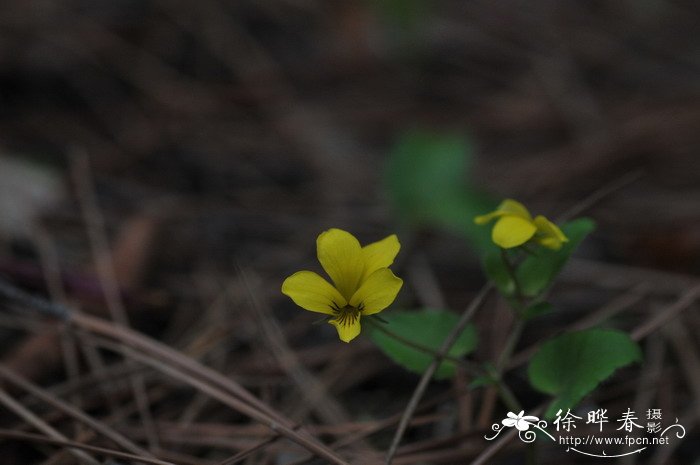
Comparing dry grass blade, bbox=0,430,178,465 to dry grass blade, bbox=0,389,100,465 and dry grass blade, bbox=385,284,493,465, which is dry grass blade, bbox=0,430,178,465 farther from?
dry grass blade, bbox=385,284,493,465

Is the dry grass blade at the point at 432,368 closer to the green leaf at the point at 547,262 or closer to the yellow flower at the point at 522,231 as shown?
the green leaf at the point at 547,262

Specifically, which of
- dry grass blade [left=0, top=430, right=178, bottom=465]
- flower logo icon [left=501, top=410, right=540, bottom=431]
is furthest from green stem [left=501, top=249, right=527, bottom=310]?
dry grass blade [left=0, top=430, right=178, bottom=465]

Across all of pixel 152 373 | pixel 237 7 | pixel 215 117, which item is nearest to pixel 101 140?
pixel 215 117

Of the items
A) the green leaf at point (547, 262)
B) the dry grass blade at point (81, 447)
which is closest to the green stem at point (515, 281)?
the green leaf at point (547, 262)

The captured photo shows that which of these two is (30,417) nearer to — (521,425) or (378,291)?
(378,291)

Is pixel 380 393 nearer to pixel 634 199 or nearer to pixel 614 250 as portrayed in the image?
pixel 614 250

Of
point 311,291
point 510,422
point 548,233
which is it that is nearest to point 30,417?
point 311,291
